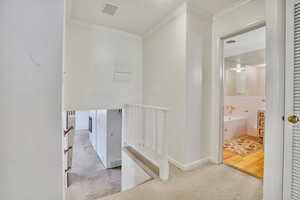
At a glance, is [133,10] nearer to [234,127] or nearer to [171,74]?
[171,74]

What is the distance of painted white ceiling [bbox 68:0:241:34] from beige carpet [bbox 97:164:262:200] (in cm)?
256

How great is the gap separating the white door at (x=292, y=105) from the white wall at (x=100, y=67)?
8.67 feet

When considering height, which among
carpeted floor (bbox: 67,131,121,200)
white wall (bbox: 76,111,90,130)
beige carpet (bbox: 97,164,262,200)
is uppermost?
beige carpet (bbox: 97,164,262,200)

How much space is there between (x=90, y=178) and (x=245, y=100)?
591cm

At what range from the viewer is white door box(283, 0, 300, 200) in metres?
1.17

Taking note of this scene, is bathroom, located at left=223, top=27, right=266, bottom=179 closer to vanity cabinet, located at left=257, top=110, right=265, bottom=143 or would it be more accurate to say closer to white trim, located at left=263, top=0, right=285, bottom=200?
vanity cabinet, located at left=257, top=110, right=265, bottom=143

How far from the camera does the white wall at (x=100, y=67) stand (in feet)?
8.79

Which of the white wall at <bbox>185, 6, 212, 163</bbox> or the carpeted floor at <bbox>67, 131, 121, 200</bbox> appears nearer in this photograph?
the white wall at <bbox>185, 6, 212, 163</bbox>

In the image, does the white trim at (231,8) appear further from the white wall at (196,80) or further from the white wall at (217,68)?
the white wall at (196,80)

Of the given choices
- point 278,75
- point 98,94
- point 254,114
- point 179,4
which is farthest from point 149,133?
point 254,114

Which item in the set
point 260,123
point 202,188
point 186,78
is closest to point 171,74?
point 186,78
